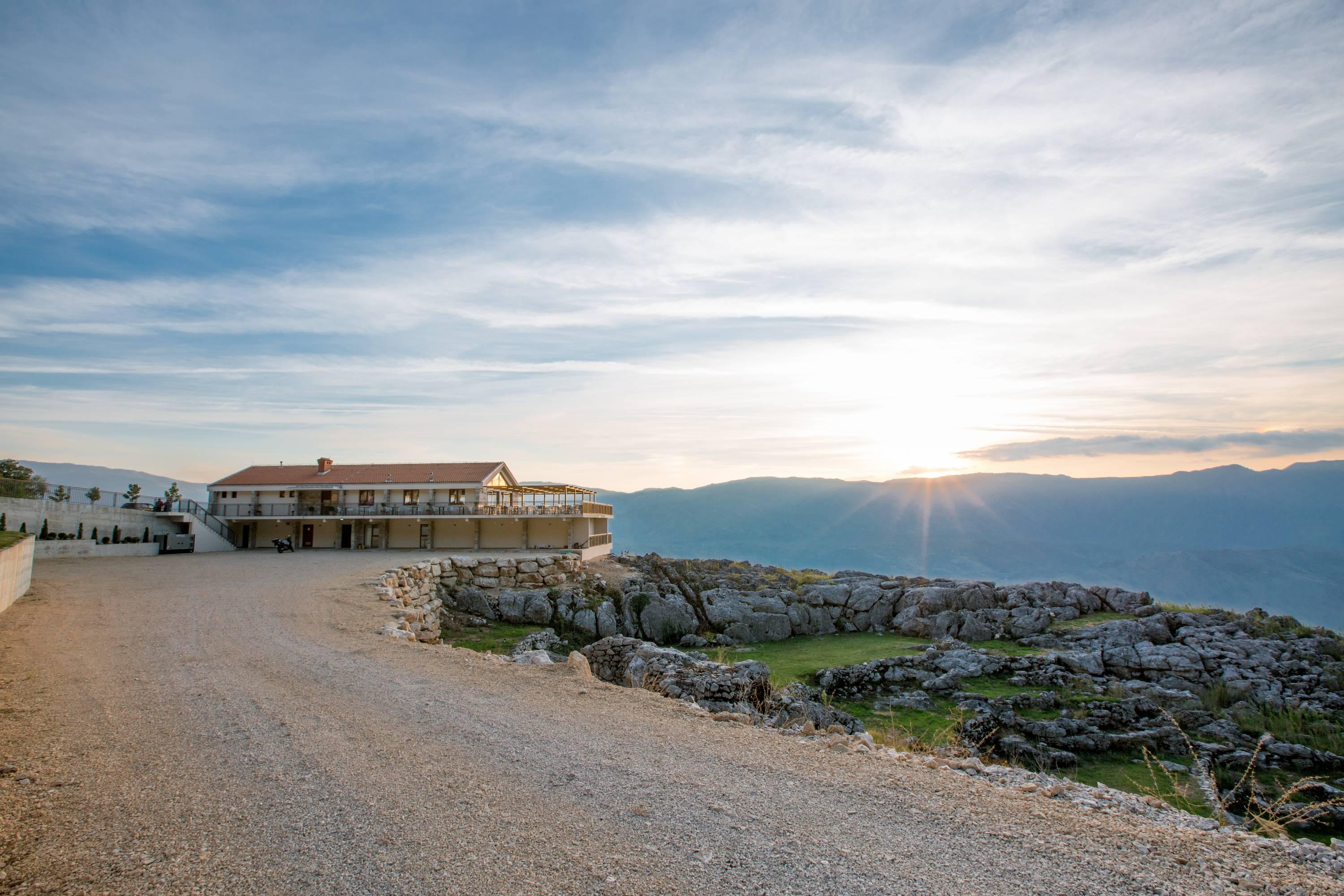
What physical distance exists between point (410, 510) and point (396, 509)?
1061 millimetres

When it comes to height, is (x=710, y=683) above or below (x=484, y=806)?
below

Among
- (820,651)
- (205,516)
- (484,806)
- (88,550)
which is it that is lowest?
(820,651)

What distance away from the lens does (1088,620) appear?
2530cm

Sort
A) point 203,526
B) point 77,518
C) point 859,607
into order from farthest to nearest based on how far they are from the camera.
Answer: point 203,526 → point 77,518 → point 859,607

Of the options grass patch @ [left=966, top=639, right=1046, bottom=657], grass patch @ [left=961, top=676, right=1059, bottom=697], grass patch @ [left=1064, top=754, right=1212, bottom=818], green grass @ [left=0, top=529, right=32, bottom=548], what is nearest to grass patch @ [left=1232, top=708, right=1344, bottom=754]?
grass patch @ [left=1064, top=754, right=1212, bottom=818]

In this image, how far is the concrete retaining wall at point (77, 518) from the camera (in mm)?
30016

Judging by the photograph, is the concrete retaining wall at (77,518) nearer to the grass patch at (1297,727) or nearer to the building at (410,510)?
the building at (410,510)

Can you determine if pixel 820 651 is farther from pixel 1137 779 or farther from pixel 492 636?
pixel 1137 779

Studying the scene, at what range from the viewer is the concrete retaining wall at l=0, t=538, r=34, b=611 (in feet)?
52.6

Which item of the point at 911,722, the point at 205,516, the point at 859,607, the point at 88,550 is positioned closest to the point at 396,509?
the point at 205,516

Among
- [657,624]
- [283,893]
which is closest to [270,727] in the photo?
[283,893]

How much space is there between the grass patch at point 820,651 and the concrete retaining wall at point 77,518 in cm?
2900

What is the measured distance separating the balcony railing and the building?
2.4 inches

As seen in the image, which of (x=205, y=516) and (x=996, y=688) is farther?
(x=205, y=516)
